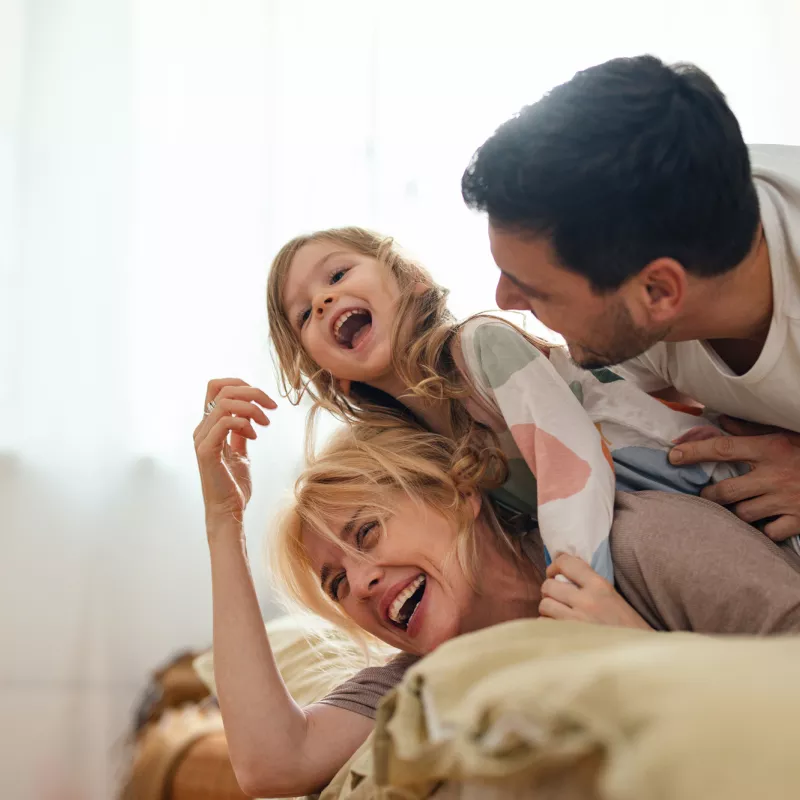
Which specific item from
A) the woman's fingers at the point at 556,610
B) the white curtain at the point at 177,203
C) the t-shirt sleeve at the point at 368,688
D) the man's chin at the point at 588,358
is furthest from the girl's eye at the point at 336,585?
the white curtain at the point at 177,203

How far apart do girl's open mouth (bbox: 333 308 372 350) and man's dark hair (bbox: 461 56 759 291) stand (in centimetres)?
40

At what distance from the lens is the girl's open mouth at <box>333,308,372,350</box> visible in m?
1.37

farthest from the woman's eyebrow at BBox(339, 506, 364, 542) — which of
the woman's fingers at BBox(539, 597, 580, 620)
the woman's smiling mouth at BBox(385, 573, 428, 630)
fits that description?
the woman's fingers at BBox(539, 597, 580, 620)

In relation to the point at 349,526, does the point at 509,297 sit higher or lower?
higher

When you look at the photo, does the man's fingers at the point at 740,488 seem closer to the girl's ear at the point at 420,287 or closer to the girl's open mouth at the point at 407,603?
the girl's open mouth at the point at 407,603

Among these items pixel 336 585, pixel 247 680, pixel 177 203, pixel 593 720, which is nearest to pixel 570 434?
pixel 336 585

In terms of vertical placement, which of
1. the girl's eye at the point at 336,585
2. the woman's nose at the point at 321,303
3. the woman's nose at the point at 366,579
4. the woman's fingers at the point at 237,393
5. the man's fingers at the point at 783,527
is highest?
the woman's nose at the point at 321,303

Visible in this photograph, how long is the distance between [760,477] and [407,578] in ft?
1.59

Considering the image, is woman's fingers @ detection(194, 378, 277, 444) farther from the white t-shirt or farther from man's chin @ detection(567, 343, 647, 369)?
the white t-shirt

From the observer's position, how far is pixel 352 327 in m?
1.40

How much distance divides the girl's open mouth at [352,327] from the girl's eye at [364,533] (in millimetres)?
303

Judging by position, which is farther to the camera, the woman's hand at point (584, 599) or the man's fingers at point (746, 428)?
the man's fingers at point (746, 428)

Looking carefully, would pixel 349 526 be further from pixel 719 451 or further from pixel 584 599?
pixel 719 451

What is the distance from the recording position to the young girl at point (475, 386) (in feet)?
3.62
